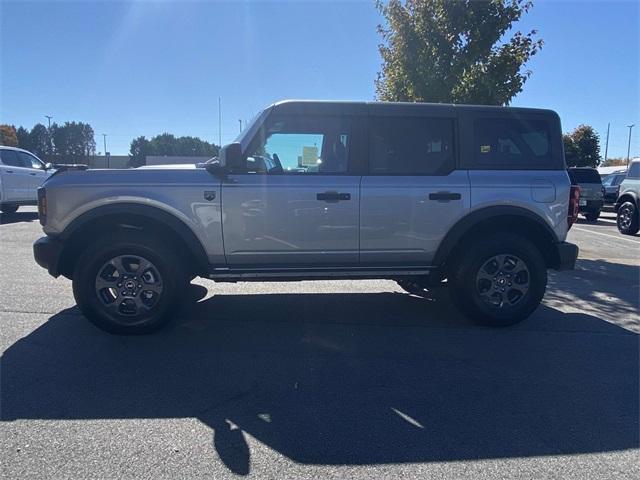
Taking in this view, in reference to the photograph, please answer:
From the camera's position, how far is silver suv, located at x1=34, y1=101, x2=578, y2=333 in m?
4.42

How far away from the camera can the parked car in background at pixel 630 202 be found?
1327 cm

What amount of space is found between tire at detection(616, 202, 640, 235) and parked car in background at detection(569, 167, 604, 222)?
11.1ft

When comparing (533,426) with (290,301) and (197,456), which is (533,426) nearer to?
(197,456)

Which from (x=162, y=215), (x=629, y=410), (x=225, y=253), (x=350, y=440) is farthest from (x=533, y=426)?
(x=162, y=215)

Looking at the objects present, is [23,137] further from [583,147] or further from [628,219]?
[628,219]

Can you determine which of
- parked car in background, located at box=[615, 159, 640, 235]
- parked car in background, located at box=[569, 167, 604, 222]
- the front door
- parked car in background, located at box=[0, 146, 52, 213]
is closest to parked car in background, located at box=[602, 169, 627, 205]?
parked car in background, located at box=[569, 167, 604, 222]

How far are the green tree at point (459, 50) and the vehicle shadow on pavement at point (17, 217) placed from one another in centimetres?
1056

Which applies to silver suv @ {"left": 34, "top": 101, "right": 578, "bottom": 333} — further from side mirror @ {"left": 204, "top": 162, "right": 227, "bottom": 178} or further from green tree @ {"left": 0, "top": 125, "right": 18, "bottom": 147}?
green tree @ {"left": 0, "top": 125, "right": 18, "bottom": 147}

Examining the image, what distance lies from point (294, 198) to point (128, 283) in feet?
5.68

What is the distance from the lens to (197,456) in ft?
8.94

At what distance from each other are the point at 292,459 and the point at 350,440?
379 mm

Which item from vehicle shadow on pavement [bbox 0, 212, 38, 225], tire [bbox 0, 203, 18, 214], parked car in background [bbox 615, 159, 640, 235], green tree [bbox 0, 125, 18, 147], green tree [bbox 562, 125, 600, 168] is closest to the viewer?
vehicle shadow on pavement [bbox 0, 212, 38, 225]

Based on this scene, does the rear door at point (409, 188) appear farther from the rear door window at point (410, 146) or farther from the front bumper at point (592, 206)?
the front bumper at point (592, 206)

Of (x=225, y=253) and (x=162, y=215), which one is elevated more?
(x=162, y=215)
